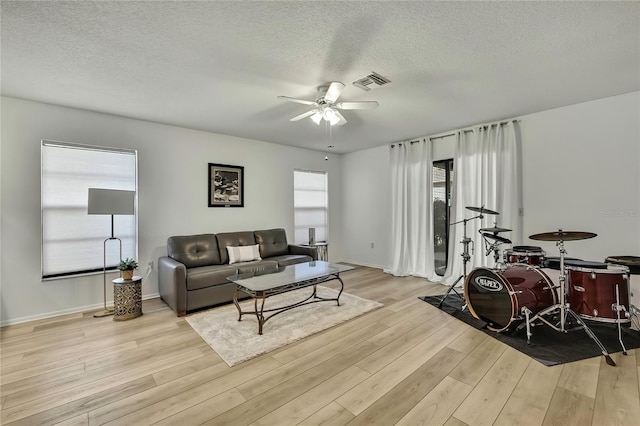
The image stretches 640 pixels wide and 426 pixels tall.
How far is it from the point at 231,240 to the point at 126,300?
1633 millimetres

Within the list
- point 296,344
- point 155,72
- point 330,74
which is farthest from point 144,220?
point 330,74

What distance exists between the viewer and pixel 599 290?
2486 mm

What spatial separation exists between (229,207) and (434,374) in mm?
3956

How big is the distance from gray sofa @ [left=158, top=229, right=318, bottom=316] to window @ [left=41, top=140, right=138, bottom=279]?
709 mm

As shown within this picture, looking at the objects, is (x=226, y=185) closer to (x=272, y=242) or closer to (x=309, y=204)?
(x=272, y=242)

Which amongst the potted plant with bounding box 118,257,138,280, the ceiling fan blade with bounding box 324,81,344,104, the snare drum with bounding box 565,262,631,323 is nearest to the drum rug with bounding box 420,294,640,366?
the snare drum with bounding box 565,262,631,323

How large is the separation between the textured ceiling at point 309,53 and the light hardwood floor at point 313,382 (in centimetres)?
259

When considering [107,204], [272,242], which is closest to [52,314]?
[107,204]

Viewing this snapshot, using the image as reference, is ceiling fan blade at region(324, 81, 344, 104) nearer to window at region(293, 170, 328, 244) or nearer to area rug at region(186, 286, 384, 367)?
area rug at region(186, 286, 384, 367)

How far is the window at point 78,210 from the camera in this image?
336 cm

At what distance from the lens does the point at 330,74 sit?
2623 millimetres

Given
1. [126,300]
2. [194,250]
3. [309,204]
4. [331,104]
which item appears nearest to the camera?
[331,104]

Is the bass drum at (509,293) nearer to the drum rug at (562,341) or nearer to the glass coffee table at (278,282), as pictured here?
the drum rug at (562,341)

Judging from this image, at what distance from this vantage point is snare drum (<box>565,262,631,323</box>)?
2436 mm
